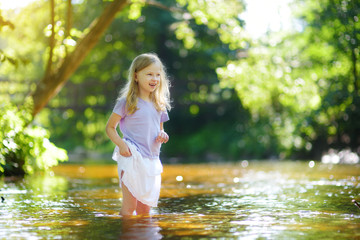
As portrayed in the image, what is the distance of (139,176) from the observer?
17.9ft

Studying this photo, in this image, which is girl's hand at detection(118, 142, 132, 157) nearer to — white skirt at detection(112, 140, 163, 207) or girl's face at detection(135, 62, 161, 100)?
white skirt at detection(112, 140, 163, 207)

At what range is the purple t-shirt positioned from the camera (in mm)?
5574

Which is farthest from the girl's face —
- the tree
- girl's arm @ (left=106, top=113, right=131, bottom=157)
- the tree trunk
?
the tree

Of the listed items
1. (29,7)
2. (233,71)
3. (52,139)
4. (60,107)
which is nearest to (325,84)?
(233,71)

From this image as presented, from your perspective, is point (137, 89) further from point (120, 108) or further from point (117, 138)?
point (117, 138)

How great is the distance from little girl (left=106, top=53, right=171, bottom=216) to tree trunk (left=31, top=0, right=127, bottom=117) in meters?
7.30

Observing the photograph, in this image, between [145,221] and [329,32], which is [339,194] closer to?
[145,221]

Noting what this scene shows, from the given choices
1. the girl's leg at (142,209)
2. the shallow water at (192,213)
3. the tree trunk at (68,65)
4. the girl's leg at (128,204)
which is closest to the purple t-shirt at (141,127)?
the girl's leg at (128,204)

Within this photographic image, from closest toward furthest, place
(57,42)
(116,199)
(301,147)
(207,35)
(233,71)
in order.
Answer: (116,199), (57,42), (233,71), (301,147), (207,35)

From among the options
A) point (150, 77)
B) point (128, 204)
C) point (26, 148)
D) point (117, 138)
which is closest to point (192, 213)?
point (128, 204)

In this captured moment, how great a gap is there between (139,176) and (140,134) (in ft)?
1.31

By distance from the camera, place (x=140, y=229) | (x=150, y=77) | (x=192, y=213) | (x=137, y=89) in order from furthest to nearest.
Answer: (x=192, y=213)
(x=137, y=89)
(x=150, y=77)
(x=140, y=229)

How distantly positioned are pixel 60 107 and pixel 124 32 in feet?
20.9

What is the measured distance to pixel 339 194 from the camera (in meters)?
7.86
